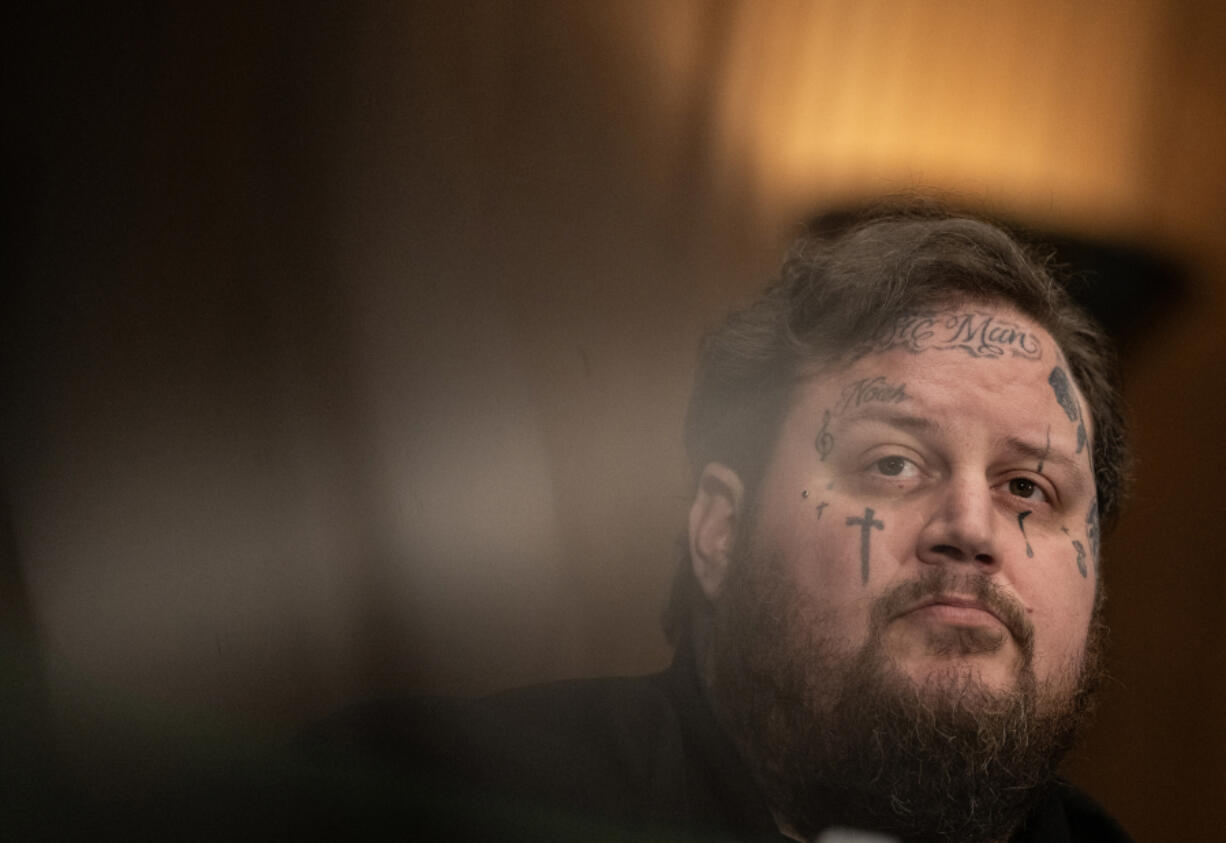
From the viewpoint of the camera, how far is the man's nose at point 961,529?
0.68 metres

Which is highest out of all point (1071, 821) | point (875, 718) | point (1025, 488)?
point (1025, 488)

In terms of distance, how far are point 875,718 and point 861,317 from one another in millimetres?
250

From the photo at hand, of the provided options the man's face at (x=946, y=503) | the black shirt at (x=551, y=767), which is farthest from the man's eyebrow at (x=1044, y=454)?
the black shirt at (x=551, y=767)

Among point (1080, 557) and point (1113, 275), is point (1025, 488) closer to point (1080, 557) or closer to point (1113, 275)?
point (1080, 557)

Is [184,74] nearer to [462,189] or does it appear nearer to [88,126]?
[88,126]

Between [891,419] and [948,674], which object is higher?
[891,419]

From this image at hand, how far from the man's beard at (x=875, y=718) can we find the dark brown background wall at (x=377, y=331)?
7 cm

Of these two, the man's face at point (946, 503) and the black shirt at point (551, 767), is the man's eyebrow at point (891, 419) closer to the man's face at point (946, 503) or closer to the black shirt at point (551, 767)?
the man's face at point (946, 503)

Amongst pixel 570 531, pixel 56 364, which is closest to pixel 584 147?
pixel 570 531

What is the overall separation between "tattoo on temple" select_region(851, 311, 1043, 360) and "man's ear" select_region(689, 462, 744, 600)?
0.37 ft

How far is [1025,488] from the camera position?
2.36 feet

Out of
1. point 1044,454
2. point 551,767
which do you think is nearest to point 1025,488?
point 1044,454

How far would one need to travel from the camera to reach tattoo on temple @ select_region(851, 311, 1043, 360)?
2.40 ft

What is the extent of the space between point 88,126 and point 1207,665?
80 centimetres
